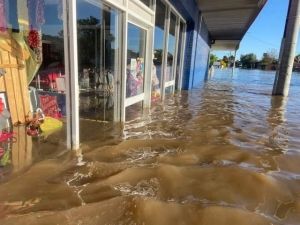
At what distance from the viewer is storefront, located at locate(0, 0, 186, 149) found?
3.62 m

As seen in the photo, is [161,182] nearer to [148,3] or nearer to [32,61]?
[32,61]

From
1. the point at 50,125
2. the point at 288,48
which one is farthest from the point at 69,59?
the point at 288,48

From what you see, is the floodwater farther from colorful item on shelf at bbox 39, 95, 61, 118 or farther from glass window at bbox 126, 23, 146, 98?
glass window at bbox 126, 23, 146, 98

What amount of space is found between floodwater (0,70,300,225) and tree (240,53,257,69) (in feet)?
248

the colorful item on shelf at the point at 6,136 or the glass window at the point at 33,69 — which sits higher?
the glass window at the point at 33,69

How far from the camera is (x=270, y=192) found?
2691 millimetres

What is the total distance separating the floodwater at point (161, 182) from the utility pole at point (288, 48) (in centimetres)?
771

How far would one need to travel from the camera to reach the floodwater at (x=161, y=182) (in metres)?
2.21

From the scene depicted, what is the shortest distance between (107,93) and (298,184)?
11.2ft

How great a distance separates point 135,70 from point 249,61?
3174 inches

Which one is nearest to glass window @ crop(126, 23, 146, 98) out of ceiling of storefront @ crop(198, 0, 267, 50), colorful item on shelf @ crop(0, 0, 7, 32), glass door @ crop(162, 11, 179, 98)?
colorful item on shelf @ crop(0, 0, 7, 32)

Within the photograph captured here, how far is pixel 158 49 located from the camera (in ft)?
26.4

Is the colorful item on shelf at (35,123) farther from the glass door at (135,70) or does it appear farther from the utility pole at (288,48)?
the utility pole at (288,48)

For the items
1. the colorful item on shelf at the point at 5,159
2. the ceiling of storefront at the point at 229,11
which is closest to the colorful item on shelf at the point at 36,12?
the colorful item on shelf at the point at 5,159
